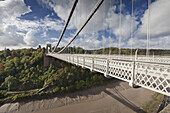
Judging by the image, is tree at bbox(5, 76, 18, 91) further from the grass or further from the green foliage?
the grass

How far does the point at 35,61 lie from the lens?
64.1ft

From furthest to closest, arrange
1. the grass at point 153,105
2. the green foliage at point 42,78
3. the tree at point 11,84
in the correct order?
the green foliage at point 42,78 < the tree at point 11,84 < the grass at point 153,105

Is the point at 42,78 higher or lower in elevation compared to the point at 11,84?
higher

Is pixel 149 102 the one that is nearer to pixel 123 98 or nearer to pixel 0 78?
pixel 123 98

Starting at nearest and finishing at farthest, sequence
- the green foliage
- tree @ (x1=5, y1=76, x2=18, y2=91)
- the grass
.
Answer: the grass < tree @ (x1=5, y1=76, x2=18, y2=91) < the green foliage

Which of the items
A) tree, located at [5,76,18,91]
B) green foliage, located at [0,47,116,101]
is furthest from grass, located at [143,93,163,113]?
tree, located at [5,76,18,91]

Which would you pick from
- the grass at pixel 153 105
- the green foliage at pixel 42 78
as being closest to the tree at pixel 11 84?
the green foliage at pixel 42 78

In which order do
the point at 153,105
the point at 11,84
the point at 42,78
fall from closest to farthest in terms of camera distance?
1. the point at 153,105
2. the point at 11,84
3. the point at 42,78

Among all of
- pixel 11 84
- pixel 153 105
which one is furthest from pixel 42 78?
pixel 153 105

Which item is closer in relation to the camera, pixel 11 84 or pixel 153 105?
pixel 153 105

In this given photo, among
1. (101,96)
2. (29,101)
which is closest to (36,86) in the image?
(29,101)

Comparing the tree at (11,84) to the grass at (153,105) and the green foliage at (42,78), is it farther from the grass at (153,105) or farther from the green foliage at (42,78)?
the grass at (153,105)

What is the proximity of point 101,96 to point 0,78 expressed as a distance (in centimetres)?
2120

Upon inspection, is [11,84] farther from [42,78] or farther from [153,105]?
[153,105]
